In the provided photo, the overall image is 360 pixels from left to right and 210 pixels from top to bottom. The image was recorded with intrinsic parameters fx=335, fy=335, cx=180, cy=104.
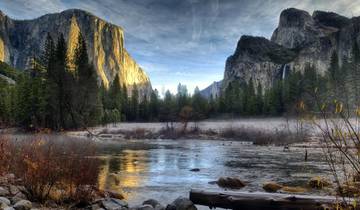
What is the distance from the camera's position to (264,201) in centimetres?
817

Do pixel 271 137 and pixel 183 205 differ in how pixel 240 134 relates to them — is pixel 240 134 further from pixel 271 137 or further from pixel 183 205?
pixel 183 205

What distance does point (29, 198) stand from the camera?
9234 mm

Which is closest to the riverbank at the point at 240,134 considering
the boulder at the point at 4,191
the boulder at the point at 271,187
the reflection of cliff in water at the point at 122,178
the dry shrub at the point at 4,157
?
the reflection of cliff in water at the point at 122,178

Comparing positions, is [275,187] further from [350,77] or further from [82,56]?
[350,77]

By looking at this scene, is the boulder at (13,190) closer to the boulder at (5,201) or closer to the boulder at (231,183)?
the boulder at (5,201)

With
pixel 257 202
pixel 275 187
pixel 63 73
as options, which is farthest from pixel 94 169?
pixel 63 73

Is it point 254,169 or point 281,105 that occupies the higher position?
point 281,105

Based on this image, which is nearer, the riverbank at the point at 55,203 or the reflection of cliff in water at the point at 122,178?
the riverbank at the point at 55,203

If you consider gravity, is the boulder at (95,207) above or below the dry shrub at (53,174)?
below

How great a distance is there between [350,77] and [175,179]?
255 ft

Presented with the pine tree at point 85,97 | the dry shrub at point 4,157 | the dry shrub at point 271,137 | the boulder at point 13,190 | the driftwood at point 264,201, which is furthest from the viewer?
the pine tree at point 85,97

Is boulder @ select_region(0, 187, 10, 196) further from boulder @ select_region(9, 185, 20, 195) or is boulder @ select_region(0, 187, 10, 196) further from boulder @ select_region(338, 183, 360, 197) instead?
boulder @ select_region(338, 183, 360, 197)

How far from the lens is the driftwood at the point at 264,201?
784 centimetres

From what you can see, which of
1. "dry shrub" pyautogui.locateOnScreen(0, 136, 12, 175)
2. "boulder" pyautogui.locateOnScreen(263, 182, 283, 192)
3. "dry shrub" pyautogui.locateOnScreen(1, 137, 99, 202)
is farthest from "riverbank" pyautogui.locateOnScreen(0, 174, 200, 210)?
"boulder" pyautogui.locateOnScreen(263, 182, 283, 192)
